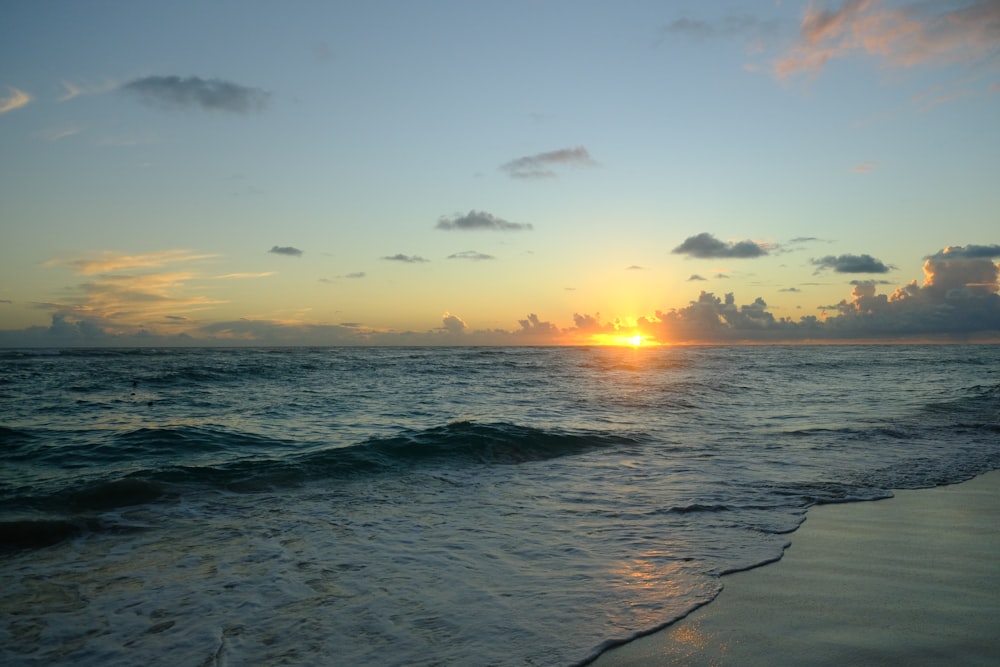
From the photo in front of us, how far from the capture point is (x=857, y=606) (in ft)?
14.3

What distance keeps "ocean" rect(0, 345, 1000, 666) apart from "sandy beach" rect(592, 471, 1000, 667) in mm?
250

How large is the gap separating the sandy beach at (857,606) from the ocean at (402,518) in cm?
25

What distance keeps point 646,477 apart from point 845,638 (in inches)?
219

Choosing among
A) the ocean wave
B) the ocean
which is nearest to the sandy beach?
the ocean

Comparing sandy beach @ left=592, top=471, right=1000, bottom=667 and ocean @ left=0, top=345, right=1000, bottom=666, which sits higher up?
sandy beach @ left=592, top=471, right=1000, bottom=667

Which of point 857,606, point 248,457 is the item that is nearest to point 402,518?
point 857,606

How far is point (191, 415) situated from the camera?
1683 cm

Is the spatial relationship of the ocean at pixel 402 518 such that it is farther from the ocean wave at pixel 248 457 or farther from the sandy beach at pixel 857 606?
the sandy beach at pixel 857 606

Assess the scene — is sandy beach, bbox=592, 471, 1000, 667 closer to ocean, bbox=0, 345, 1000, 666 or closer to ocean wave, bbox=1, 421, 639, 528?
ocean, bbox=0, 345, 1000, 666

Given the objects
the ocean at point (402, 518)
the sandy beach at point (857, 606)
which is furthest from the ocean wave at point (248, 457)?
the sandy beach at point (857, 606)

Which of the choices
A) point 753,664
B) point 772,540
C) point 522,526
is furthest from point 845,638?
point 522,526

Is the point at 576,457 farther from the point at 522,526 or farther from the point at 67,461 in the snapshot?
the point at 67,461

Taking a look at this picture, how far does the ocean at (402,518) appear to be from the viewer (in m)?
4.24

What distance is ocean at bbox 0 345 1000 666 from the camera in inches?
167
